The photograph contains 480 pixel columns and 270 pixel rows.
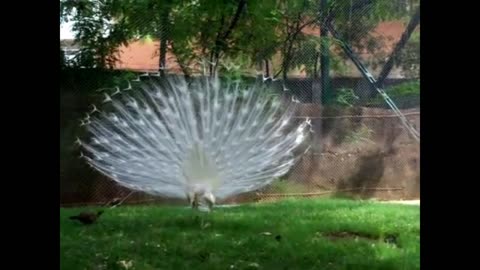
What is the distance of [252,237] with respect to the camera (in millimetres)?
2275

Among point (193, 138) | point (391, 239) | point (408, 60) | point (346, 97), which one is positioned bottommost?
point (391, 239)

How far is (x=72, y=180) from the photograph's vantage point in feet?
8.11

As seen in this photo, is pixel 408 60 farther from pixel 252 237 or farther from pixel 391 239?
pixel 252 237

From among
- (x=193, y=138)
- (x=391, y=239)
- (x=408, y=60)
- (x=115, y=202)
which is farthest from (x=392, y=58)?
(x=115, y=202)

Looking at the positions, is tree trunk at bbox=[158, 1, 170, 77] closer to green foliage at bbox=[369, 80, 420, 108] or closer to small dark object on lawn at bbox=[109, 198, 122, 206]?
small dark object on lawn at bbox=[109, 198, 122, 206]

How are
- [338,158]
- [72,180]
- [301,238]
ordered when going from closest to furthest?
[301,238], [72,180], [338,158]

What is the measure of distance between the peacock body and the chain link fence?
0.05m

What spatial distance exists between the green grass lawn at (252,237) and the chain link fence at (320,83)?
0.11 m

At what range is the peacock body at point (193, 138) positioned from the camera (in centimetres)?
255

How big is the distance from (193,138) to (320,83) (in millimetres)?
543
